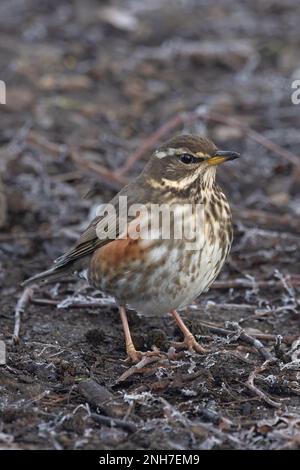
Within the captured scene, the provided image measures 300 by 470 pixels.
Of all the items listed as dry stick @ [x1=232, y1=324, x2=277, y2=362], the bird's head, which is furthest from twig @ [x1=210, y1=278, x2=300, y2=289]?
the bird's head

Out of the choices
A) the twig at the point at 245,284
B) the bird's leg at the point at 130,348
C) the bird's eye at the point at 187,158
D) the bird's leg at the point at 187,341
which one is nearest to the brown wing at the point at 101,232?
the bird's eye at the point at 187,158

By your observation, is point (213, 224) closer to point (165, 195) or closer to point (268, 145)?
point (165, 195)

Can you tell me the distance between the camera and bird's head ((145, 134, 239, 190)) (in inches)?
261

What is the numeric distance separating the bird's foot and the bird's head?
1115 millimetres

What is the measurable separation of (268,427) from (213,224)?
5.74 ft

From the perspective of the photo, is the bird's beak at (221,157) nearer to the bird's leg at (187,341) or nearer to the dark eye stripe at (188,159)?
the dark eye stripe at (188,159)

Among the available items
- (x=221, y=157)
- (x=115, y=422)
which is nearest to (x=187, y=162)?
(x=221, y=157)

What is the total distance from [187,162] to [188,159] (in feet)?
0.08

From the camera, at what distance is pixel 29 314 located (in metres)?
7.48

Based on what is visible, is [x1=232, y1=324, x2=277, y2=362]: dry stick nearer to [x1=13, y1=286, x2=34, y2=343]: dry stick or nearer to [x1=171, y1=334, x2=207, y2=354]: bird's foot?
[x1=171, y1=334, x2=207, y2=354]: bird's foot

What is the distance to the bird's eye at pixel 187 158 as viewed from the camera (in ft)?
22.0

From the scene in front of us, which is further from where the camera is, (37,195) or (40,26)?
(40,26)
